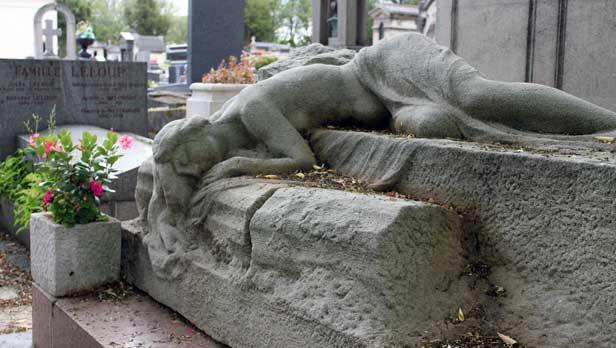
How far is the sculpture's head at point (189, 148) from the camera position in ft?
11.8

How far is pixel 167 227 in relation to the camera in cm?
365

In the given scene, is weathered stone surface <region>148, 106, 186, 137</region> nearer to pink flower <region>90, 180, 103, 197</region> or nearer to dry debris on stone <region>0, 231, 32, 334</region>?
dry debris on stone <region>0, 231, 32, 334</region>

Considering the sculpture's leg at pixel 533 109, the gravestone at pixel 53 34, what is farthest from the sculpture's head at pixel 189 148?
the gravestone at pixel 53 34

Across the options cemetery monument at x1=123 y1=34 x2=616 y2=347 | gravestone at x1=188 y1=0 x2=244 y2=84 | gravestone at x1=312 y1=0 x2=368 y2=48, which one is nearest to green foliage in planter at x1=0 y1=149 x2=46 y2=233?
cemetery monument at x1=123 y1=34 x2=616 y2=347

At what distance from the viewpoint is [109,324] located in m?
3.53

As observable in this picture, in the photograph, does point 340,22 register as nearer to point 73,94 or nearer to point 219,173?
point 73,94

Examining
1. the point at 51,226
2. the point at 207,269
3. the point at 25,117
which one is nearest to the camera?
the point at 207,269

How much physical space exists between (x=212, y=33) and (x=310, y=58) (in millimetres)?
9214

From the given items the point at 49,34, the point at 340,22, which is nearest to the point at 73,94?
the point at 340,22

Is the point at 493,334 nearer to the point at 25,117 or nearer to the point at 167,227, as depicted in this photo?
the point at 167,227

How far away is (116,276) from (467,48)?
11.6 ft

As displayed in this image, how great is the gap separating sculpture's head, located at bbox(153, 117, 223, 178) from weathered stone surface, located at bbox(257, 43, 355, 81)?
83cm

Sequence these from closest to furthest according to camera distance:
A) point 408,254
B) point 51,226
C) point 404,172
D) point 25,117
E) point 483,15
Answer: point 408,254 → point 404,172 → point 51,226 → point 483,15 → point 25,117

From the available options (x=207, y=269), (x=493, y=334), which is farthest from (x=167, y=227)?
(x=493, y=334)
